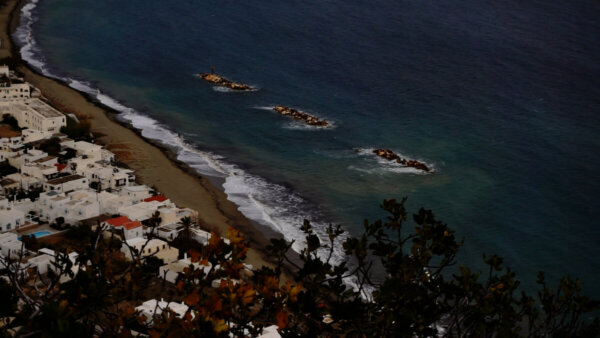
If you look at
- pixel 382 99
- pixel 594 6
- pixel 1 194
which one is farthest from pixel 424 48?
pixel 1 194

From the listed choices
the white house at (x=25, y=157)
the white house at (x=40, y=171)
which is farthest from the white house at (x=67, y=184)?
the white house at (x=25, y=157)

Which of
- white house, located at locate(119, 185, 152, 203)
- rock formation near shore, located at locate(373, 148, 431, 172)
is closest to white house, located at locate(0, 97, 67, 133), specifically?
white house, located at locate(119, 185, 152, 203)

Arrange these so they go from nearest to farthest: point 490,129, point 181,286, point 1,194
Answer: point 181,286
point 1,194
point 490,129

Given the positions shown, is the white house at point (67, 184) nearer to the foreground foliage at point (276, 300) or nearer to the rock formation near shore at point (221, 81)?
the rock formation near shore at point (221, 81)

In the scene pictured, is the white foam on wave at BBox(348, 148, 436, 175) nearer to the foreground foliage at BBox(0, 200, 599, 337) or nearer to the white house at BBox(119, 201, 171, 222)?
the white house at BBox(119, 201, 171, 222)

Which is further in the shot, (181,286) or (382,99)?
(382,99)

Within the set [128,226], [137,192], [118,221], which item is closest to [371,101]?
[137,192]

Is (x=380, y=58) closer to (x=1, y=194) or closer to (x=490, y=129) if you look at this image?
(x=490, y=129)
